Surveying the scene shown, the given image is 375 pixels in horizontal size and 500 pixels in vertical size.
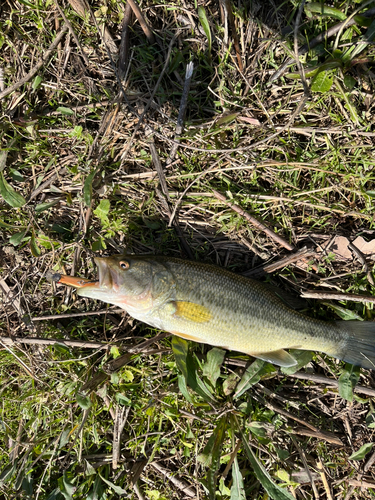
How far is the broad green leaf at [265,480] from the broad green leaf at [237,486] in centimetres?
18

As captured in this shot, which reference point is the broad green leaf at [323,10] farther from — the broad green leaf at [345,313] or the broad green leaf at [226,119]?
the broad green leaf at [345,313]

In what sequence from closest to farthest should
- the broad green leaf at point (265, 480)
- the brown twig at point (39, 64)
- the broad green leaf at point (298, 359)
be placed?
the broad green leaf at point (265, 480)
the broad green leaf at point (298, 359)
the brown twig at point (39, 64)

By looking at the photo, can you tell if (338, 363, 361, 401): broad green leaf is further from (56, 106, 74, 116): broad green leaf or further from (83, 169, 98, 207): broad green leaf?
(56, 106, 74, 116): broad green leaf

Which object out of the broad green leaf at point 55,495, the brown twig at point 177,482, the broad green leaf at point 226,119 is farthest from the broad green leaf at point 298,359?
the broad green leaf at point 55,495

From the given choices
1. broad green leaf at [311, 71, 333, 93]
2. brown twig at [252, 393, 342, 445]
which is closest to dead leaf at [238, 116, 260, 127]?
broad green leaf at [311, 71, 333, 93]

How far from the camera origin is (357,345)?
3.50 meters


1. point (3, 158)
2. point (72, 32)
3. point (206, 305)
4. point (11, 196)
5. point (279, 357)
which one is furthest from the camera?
point (3, 158)

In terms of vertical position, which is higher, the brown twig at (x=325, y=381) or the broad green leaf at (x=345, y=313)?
the broad green leaf at (x=345, y=313)

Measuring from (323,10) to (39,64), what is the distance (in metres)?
3.16

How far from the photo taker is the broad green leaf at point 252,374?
3465 millimetres

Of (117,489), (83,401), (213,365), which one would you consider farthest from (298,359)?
(117,489)

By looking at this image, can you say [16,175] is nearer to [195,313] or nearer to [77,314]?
[77,314]

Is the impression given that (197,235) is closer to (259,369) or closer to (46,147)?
(259,369)

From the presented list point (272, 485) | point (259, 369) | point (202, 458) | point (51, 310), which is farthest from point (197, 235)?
point (272, 485)
